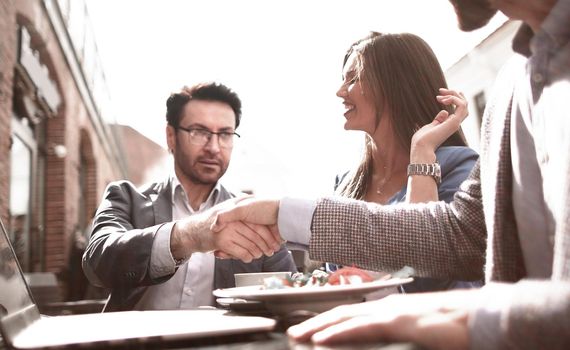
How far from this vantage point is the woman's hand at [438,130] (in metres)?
1.62

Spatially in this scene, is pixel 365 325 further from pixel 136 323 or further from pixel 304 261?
pixel 304 261

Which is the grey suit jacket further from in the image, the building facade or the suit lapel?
the building facade

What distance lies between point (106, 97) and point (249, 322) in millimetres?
12153

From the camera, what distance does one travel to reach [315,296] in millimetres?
843

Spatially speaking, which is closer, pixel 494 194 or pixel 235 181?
pixel 494 194

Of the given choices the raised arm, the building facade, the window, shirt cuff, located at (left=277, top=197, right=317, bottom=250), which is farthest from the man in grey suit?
the window

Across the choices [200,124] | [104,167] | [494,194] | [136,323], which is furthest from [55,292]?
[104,167]

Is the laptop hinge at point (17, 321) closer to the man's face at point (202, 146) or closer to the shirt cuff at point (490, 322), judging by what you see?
the shirt cuff at point (490, 322)

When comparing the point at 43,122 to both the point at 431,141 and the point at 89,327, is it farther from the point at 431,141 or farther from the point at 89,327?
the point at 89,327

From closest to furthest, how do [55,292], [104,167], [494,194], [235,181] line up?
[494,194]
[55,292]
[104,167]
[235,181]

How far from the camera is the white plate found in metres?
0.81

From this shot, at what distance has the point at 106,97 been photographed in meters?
12.1

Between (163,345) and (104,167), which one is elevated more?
(104,167)

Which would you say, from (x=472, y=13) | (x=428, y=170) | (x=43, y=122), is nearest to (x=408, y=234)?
(x=472, y=13)
